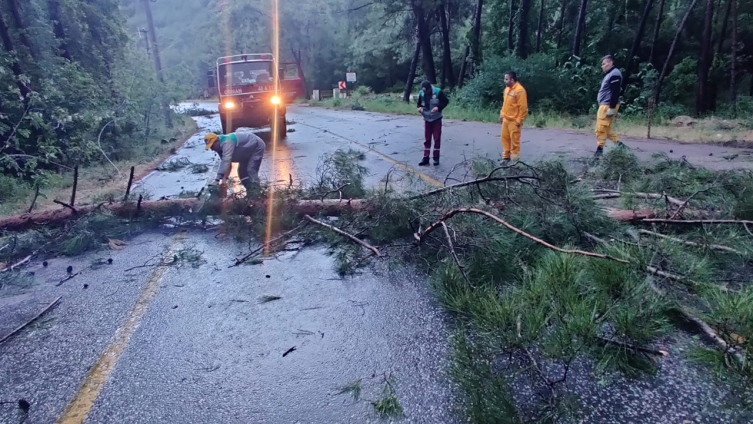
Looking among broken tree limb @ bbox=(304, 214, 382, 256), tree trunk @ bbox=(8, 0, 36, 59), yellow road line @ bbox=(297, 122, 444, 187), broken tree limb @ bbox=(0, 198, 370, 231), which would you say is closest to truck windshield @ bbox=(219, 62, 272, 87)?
yellow road line @ bbox=(297, 122, 444, 187)

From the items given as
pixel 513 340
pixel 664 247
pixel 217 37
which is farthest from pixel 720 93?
pixel 217 37

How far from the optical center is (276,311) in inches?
147

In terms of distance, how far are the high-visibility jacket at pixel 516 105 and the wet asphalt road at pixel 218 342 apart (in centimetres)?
480

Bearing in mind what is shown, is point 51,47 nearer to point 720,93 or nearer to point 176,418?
point 176,418

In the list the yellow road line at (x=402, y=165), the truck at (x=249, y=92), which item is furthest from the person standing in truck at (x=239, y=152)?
the truck at (x=249, y=92)

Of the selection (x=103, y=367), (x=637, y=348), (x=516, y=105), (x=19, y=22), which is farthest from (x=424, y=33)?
(x=103, y=367)

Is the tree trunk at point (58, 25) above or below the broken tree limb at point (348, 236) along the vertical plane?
above

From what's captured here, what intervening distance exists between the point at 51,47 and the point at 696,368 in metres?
13.9

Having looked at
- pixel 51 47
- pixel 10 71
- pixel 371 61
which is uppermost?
pixel 371 61

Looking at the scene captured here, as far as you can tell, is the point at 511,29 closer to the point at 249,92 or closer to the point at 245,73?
the point at 245,73

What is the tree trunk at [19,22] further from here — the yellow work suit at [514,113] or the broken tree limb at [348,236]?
the yellow work suit at [514,113]

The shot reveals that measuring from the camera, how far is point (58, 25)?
12.6m

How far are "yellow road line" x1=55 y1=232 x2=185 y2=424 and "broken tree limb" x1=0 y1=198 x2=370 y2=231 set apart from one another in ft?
6.16

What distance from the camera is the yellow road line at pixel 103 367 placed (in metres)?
2.63
